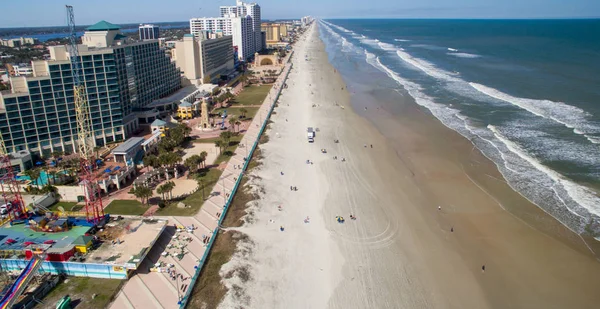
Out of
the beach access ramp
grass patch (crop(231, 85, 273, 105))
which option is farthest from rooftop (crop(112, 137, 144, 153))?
grass patch (crop(231, 85, 273, 105))

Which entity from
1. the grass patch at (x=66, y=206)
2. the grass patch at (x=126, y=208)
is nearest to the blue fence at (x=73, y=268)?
the grass patch at (x=126, y=208)

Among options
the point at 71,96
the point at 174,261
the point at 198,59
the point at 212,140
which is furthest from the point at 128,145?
the point at 198,59

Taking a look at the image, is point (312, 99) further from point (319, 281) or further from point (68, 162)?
point (319, 281)

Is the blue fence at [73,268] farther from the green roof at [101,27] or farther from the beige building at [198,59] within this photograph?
the beige building at [198,59]

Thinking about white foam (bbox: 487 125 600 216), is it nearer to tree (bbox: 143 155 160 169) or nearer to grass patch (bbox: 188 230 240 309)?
grass patch (bbox: 188 230 240 309)

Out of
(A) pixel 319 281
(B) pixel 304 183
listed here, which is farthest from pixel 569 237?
(B) pixel 304 183

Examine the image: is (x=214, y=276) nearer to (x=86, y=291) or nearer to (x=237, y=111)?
(x=86, y=291)
